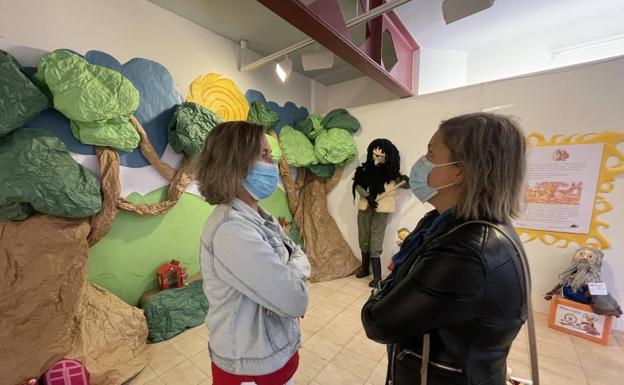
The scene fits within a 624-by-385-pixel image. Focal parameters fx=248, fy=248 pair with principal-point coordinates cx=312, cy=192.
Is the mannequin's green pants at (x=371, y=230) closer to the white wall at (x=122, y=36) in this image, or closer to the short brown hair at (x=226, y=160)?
the white wall at (x=122, y=36)

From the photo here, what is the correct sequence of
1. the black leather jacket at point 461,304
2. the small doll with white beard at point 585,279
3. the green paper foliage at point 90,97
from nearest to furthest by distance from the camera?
the black leather jacket at point 461,304 → the green paper foliage at point 90,97 → the small doll with white beard at point 585,279

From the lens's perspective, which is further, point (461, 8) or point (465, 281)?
point (461, 8)

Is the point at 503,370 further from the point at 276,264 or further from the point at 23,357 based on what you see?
the point at 23,357

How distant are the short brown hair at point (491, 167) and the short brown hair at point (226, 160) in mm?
674

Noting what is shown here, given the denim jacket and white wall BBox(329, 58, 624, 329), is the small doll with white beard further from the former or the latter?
the denim jacket

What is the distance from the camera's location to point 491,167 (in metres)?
0.67

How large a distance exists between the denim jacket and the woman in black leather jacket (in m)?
0.27

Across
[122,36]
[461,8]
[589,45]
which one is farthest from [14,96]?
[589,45]

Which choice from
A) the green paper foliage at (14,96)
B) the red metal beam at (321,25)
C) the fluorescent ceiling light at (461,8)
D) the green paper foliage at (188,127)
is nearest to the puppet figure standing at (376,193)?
the red metal beam at (321,25)

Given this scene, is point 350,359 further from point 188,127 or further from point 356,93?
point 356,93

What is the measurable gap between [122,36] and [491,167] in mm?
2516

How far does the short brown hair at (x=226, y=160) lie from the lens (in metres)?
0.85

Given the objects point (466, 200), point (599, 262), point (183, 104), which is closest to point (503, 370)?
point (466, 200)

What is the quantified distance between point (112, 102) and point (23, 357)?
4.92 feet
